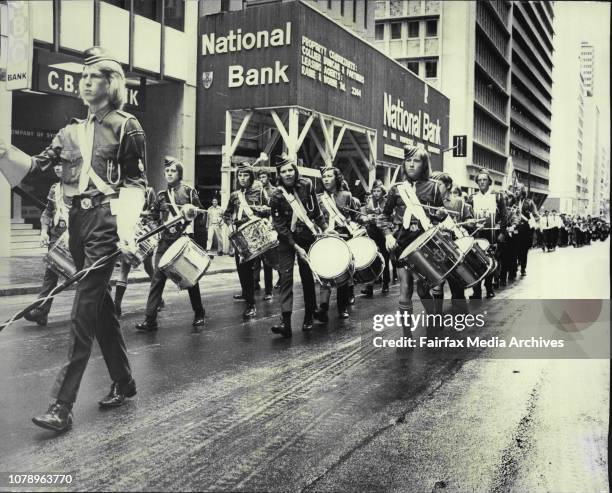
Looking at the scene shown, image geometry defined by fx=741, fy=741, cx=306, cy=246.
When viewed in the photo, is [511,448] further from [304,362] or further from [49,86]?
[49,86]

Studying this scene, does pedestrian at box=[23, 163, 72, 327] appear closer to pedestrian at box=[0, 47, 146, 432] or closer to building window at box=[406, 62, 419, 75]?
pedestrian at box=[0, 47, 146, 432]

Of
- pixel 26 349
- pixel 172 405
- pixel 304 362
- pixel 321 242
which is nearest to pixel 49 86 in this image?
pixel 172 405

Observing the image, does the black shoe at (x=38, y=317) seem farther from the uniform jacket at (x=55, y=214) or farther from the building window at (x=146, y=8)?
the building window at (x=146, y=8)

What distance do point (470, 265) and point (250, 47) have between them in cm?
415

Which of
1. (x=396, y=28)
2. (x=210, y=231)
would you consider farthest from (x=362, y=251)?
(x=396, y=28)

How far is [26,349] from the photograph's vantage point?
5.71 metres

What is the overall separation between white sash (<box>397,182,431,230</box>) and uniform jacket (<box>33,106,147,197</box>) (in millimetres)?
3373

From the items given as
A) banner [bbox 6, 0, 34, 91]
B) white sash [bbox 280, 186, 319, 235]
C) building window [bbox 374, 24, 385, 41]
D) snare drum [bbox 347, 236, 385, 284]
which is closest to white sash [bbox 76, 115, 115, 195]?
banner [bbox 6, 0, 34, 91]

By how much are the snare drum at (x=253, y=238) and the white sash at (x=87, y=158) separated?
162 inches

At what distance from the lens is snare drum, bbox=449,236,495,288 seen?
7.30 meters

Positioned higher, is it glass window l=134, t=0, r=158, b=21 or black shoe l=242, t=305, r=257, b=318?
glass window l=134, t=0, r=158, b=21

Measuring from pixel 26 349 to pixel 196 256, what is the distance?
152cm
